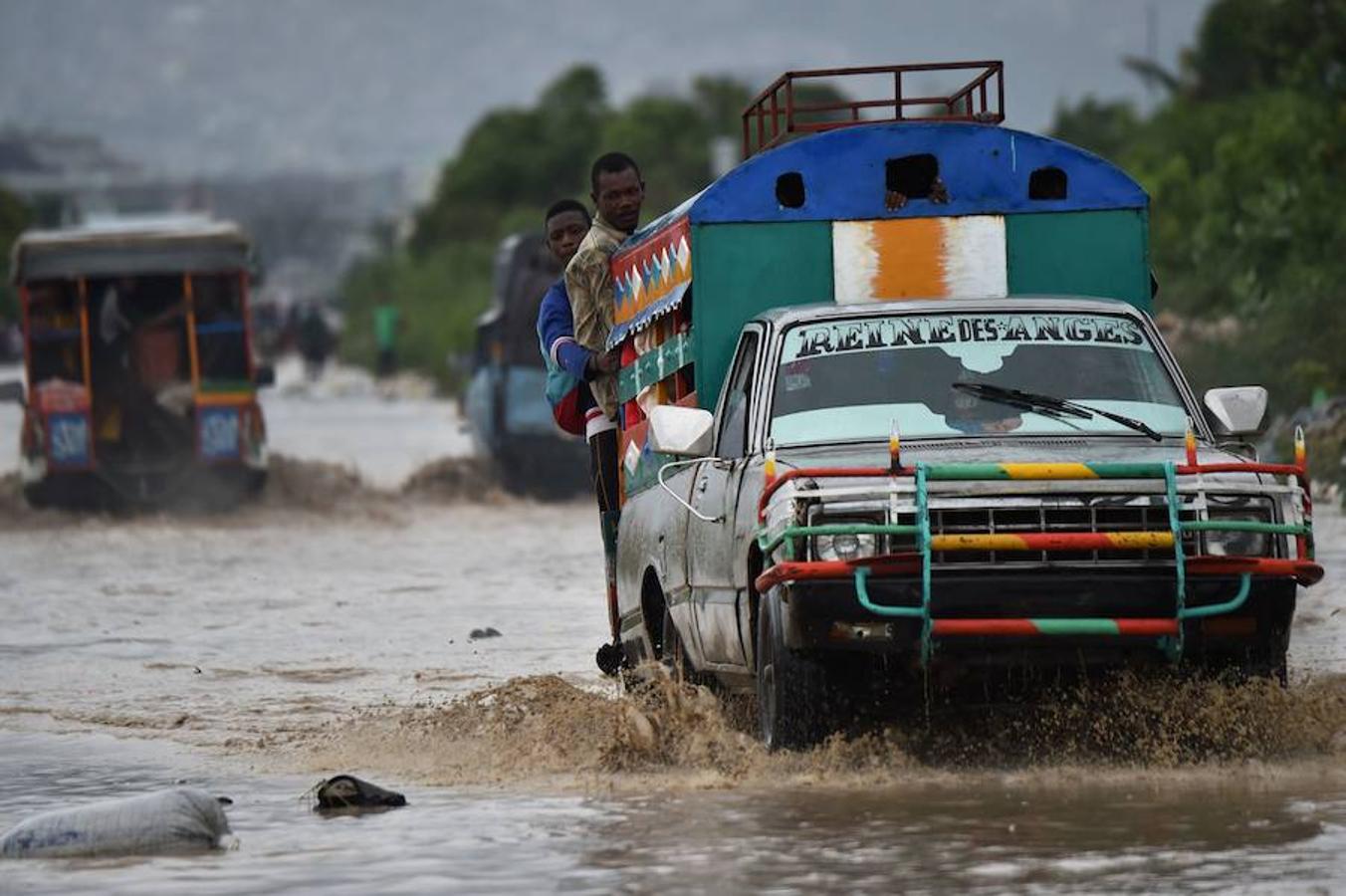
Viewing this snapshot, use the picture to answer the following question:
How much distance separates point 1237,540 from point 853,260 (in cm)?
257

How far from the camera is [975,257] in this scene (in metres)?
11.6

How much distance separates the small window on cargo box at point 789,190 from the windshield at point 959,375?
3.31 ft

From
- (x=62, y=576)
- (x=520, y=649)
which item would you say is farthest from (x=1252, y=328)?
(x=520, y=649)

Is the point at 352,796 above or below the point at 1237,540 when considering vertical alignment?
below

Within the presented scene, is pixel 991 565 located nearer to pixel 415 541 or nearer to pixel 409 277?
pixel 415 541

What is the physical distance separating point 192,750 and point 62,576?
416 inches

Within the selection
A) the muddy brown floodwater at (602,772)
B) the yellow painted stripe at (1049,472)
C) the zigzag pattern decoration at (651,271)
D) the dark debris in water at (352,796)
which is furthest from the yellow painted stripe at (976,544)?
the zigzag pattern decoration at (651,271)

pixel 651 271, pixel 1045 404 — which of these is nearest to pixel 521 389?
pixel 651 271

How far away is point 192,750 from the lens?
39.3ft

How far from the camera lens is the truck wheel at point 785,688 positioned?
9.60m

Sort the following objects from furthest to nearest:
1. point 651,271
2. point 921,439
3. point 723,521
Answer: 1. point 651,271
2. point 723,521
3. point 921,439

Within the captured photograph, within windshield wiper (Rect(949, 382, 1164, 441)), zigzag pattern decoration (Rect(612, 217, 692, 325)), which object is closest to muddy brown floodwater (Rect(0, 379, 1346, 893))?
windshield wiper (Rect(949, 382, 1164, 441))

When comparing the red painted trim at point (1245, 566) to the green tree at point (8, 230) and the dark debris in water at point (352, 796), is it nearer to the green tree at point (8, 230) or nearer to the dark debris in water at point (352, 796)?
the dark debris in water at point (352, 796)

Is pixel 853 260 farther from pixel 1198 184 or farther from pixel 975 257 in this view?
pixel 1198 184
